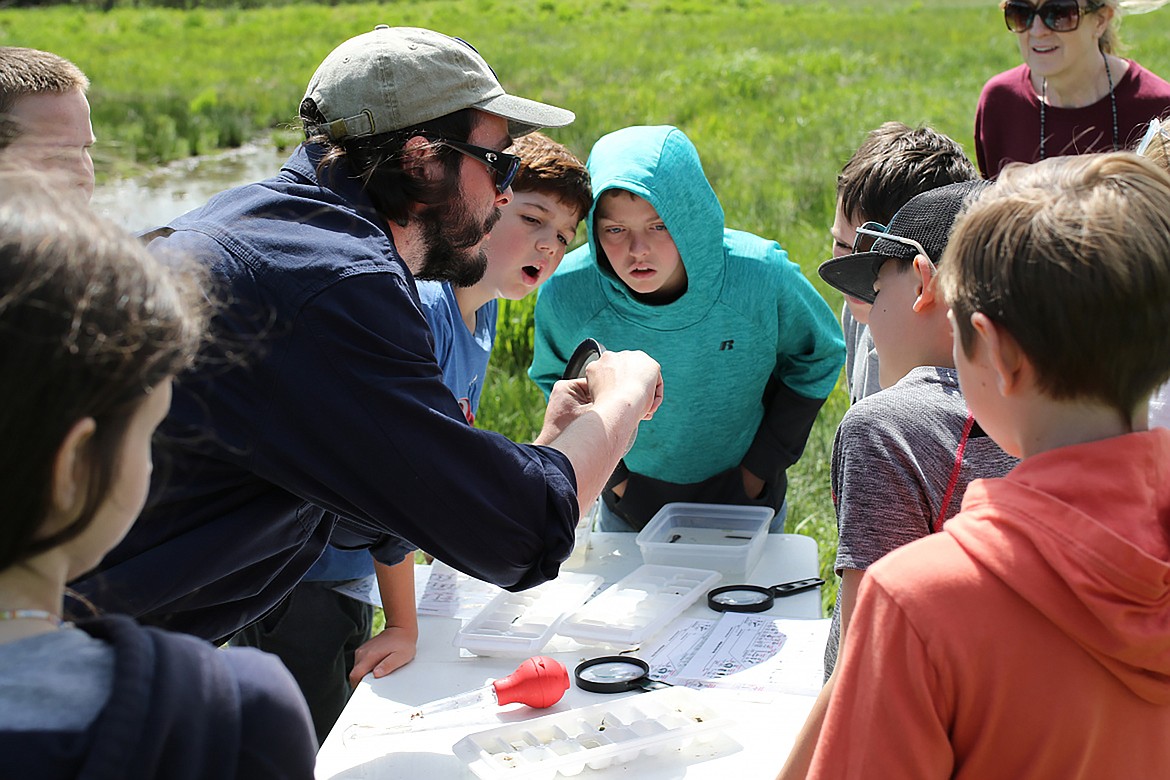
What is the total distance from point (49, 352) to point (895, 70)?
59.1 feet

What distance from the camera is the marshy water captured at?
11992 mm

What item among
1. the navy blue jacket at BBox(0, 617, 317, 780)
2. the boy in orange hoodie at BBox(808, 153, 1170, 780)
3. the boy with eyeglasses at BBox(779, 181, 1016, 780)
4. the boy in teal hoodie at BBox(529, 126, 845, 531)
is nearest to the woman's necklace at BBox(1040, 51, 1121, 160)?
the boy in teal hoodie at BBox(529, 126, 845, 531)

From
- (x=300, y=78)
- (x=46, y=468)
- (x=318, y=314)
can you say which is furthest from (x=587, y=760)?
(x=300, y=78)

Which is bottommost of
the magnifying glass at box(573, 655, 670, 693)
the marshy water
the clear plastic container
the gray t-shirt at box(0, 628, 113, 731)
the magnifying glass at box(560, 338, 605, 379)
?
the marshy water

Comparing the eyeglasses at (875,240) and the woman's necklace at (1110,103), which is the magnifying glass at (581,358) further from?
the woman's necklace at (1110,103)

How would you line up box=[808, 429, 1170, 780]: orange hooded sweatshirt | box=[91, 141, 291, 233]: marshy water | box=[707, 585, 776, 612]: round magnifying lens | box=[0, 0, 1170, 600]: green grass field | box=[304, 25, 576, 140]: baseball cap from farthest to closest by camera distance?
box=[91, 141, 291, 233]: marshy water, box=[0, 0, 1170, 600]: green grass field, box=[707, 585, 776, 612]: round magnifying lens, box=[304, 25, 576, 140]: baseball cap, box=[808, 429, 1170, 780]: orange hooded sweatshirt

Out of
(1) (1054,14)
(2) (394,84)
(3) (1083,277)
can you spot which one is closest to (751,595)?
(2) (394,84)

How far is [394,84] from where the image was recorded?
1.83m

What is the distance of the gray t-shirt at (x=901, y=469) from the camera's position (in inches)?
57.2

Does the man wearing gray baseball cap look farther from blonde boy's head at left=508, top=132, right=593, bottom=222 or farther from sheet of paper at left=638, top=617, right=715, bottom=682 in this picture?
blonde boy's head at left=508, top=132, right=593, bottom=222

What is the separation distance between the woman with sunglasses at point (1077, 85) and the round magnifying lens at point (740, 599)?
2.15 m

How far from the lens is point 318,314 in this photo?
59.4 inches

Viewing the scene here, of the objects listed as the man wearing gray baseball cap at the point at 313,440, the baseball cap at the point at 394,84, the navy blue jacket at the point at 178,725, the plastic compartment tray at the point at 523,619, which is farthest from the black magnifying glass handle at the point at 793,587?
the navy blue jacket at the point at 178,725

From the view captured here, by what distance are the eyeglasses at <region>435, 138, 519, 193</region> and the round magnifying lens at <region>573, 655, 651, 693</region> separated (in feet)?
2.79
